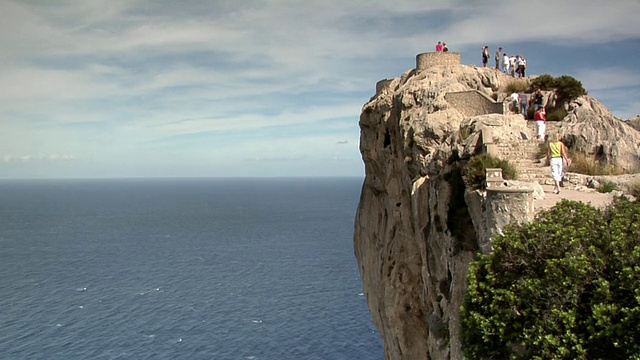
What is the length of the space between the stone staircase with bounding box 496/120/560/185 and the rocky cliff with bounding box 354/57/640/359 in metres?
0.52

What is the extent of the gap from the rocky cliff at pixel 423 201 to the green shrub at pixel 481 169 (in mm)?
524

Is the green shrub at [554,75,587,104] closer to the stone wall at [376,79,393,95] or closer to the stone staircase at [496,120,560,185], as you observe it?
the stone staircase at [496,120,560,185]

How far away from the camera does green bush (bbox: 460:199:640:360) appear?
9.93m

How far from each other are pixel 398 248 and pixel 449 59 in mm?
10818

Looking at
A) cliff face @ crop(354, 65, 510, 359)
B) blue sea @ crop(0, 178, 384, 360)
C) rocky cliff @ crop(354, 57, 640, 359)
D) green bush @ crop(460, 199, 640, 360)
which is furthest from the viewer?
blue sea @ crop(0, 178, 384, 360)

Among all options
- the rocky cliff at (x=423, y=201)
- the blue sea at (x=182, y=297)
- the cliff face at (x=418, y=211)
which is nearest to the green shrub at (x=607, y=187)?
the rocky cliff at (x=423, y=201)

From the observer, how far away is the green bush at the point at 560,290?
9.93 m

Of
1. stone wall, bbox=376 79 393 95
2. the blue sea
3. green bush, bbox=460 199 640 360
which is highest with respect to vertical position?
stone wall, bbox=376 79 393 95

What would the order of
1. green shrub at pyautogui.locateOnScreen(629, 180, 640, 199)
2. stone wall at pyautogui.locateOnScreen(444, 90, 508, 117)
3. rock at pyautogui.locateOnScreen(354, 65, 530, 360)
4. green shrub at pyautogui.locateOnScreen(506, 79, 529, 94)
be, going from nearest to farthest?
green shrub at pyautogui.locateOnScreen(629, 180, 640, 199) < rock at pyautogui.locateOnScreen(354, 65, 530, 360) < stone wall at pyautogui.locateOnScreen(444, 90, 508, 117) < green shrub at pyautogui.locateOnScreen(506, 79, 529, 94)

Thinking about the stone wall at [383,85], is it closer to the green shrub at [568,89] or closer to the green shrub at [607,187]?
the green shrub at [568,89]

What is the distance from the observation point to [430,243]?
19938 mm

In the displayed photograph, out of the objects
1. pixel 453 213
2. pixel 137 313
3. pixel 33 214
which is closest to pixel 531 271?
pixel 453 213

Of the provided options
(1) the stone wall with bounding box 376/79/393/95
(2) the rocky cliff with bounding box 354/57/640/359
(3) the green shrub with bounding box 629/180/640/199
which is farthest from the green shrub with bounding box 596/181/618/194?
(1) the stone wall with bounding box 376/79/393/95

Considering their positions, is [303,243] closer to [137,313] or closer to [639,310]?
[137,313]
